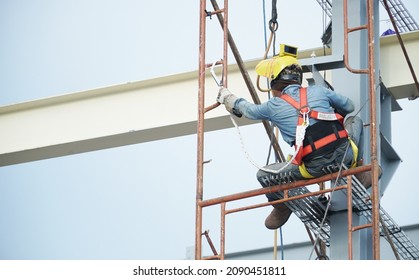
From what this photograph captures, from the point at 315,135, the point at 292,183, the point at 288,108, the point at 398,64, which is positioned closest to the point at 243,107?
the point at 288,108

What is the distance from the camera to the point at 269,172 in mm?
14281

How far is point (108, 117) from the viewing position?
61.5 ft

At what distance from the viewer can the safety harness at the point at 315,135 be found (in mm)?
14070

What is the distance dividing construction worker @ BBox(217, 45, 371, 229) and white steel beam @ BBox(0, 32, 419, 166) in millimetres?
3002

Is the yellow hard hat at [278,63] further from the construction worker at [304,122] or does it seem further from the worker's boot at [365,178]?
the worker's boot at [365,178]

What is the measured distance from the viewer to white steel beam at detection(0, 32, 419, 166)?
18312 millimetres

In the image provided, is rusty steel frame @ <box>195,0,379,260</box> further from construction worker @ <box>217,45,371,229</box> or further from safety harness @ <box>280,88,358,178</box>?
safety harness @ <box>280,88,358,178</box>

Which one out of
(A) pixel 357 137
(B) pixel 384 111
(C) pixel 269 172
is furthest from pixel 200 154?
(B) pixel 384 111

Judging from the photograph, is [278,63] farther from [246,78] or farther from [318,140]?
[318,140]

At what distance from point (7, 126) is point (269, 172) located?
5.98 metres

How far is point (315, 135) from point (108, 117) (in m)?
5.18

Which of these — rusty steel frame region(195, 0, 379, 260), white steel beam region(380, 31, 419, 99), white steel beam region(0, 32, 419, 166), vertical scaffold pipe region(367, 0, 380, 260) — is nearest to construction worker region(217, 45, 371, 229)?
rusty steel frame region(195, 0, 379, 260)

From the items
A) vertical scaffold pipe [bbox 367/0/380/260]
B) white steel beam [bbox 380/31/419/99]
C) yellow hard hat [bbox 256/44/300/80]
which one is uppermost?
white steel beam [bbox 380/31/419/99]

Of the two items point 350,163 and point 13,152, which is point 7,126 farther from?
point 350,163
